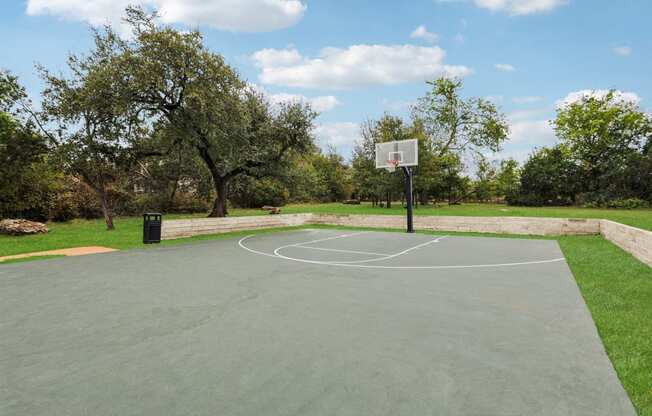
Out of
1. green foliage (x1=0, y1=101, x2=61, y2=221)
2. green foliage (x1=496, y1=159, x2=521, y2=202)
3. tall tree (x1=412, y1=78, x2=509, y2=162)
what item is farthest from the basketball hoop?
green foliage (x1=496, y1=159, x2=521, y2=202)

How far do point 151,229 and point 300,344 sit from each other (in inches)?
361

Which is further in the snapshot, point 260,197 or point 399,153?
point 260,197

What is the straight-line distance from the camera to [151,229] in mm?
10672

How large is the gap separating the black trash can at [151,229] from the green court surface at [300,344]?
13.2 ft

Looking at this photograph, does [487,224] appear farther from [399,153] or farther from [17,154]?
[17,154]

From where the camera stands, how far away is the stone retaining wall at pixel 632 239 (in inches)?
265

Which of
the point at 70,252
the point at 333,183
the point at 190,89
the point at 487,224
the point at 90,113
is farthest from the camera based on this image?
the point at 333,183

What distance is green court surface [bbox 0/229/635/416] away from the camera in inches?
89.5

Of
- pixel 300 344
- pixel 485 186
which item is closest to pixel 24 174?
pixel 300 344

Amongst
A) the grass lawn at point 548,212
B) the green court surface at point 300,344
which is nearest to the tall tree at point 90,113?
the green court surface at point 300,344

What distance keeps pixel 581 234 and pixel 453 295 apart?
1027 cm

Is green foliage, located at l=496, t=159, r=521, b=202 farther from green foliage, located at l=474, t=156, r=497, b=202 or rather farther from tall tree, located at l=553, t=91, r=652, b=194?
tall tree, located at l=553, t=91, r=652, b=194

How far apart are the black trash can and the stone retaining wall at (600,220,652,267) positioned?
12.3 m

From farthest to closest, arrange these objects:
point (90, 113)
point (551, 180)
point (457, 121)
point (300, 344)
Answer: point (551, 180) → point (457, 121) → point (90, 113) → point (300, 344)
